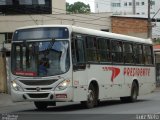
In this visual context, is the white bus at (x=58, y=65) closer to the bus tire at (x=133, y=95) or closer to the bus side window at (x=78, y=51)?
the bus side window at (x=78, y=51)

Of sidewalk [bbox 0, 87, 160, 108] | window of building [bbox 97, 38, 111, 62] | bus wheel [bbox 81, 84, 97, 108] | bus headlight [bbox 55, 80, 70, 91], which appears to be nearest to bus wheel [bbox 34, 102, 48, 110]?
bus wheel [bbox 81, 84, 97, 108]

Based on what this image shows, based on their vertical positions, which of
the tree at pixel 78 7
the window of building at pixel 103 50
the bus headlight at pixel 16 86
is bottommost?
the bus headlight at pixel 16 86

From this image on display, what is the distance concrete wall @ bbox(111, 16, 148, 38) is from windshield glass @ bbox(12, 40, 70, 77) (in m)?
34.2

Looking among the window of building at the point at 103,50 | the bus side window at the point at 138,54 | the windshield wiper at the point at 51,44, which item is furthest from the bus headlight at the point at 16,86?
the bus side window at the point at 138,54

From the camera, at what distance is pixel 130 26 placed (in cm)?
5609

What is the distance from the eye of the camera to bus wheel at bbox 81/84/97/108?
21.3 meters

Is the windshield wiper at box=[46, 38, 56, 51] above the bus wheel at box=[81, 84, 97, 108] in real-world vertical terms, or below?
above

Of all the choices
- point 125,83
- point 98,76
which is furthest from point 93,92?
point 125,83

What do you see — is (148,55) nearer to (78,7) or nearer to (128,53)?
(128,53)

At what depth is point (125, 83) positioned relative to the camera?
25547 millimetres

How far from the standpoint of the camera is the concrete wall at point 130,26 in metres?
54.4

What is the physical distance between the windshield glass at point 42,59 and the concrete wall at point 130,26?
34.2m

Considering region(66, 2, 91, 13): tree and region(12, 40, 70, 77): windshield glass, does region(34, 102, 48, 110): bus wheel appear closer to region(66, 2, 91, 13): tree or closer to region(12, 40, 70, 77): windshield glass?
region(12, 40, 70, 77): windshield glass

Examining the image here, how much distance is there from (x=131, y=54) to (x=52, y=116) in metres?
9.25
